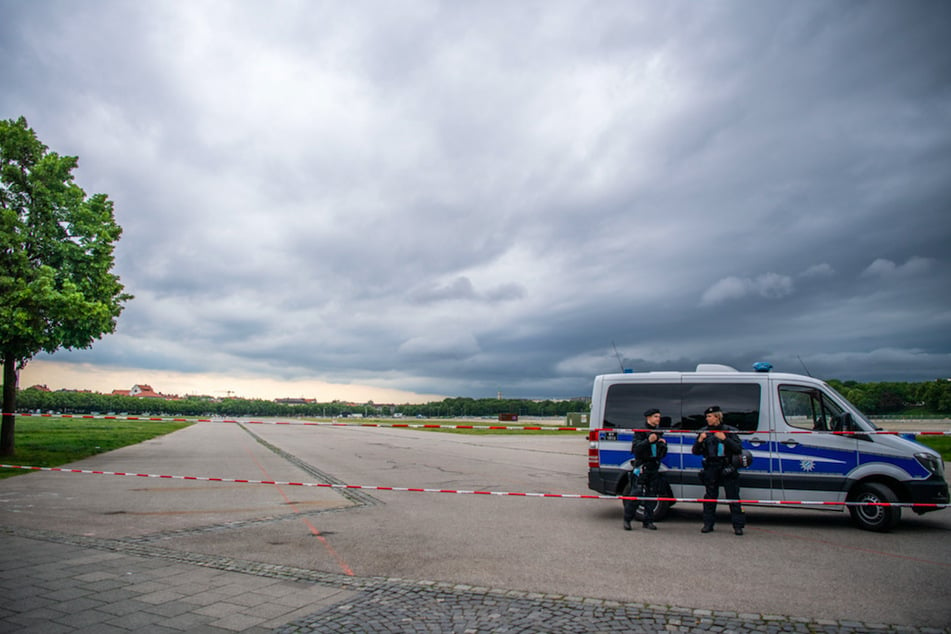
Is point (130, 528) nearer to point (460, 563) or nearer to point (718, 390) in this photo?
point (460, 563)

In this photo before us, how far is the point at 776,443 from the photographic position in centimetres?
918

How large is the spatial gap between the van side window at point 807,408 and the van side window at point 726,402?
44 centimetres

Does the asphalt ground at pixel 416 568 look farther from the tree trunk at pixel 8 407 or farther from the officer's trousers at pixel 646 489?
the tree trunk at pixel 8 407

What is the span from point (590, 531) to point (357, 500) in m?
5.05

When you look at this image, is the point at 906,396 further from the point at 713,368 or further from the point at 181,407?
the point at 181,407

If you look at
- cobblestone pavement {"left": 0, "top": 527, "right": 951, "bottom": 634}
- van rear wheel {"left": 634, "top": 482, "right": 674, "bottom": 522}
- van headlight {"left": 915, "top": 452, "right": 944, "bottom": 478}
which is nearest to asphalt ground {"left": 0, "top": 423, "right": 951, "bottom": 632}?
cobblestone pavement {"left": 0, "top": 527, "right": 951, "bottom": 634}

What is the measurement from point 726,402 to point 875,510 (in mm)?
2543

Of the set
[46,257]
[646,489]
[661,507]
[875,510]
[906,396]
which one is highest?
[46,257]

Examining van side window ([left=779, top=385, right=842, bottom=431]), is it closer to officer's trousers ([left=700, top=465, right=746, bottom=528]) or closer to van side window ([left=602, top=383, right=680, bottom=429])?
officer's trousers ([left=700, top=465, right=746, bottom=528])

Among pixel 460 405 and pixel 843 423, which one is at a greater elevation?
pixel 843 423

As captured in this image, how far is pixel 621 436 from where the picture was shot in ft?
32.6

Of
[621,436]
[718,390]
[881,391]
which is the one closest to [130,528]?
[621,436]

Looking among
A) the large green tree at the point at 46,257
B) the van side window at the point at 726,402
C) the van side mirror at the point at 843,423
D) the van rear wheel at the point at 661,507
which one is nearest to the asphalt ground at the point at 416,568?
the van rear wheel at the point at 661,507

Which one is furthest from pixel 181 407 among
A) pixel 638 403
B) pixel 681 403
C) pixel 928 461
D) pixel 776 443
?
A: pixel 928 461
